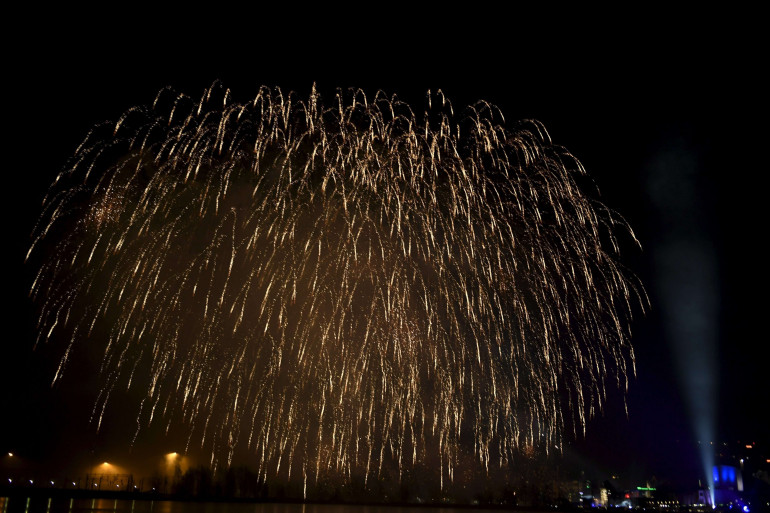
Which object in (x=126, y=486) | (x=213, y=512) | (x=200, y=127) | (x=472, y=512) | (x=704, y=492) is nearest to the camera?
(x=200, y=127)

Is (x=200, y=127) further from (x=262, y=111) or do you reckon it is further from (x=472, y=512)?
(x=472, y=512)

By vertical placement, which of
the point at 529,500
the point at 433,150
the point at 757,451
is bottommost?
the point at 529,500

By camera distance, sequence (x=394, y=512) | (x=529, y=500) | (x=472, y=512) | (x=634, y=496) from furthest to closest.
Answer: (x=634, y=496) < (x=529, y=500) < (x=472, y=512) < (x=394, y=512)

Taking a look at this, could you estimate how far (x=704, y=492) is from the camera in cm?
9381

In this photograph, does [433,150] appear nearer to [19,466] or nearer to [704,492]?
[19,466]

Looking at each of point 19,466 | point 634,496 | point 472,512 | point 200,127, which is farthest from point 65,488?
point 634,496

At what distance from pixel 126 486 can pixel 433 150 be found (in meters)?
56.1

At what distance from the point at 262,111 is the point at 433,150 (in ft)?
22.5

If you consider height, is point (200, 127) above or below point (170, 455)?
above

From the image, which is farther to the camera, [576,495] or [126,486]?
[576,495]

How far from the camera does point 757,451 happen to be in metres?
94.9

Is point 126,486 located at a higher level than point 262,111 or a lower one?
lower

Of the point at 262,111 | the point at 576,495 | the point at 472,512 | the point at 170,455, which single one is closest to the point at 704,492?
the point at 576,495

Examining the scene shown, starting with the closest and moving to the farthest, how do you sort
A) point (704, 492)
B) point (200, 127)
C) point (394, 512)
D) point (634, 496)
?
point (200, 127) < point (394, 512) < point (704, 492) < point (634, 496)
